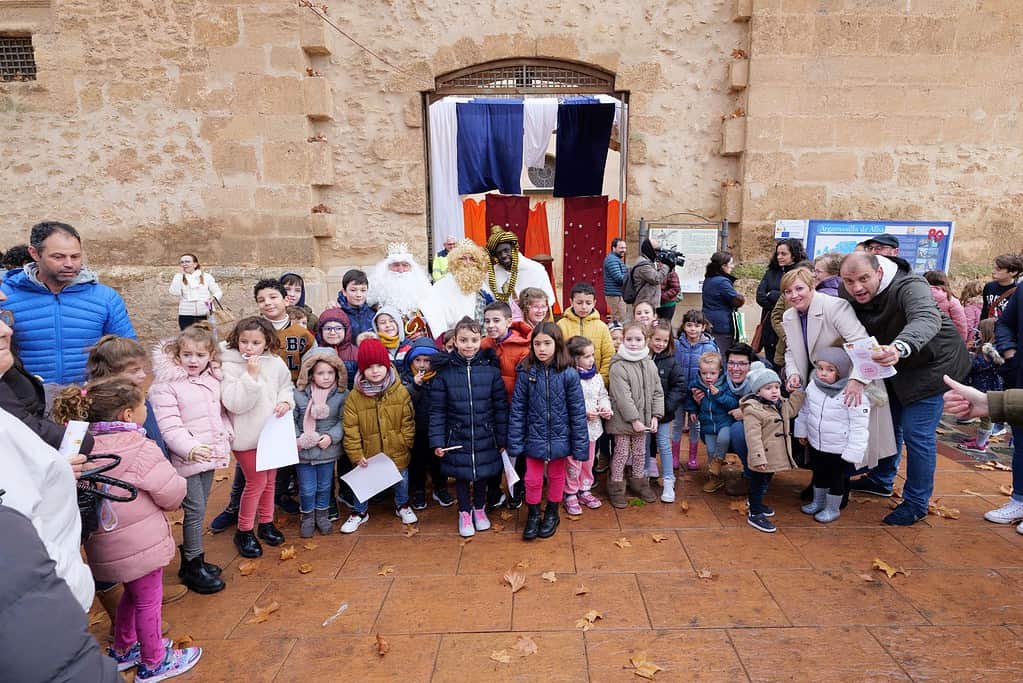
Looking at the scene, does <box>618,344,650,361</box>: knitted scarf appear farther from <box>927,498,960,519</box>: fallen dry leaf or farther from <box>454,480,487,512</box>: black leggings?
<box>927,498,960,519</box>: fallen dry leaf

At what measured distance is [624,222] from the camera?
8164 millimetres

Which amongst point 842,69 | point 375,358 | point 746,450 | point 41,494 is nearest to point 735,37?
point 842,69

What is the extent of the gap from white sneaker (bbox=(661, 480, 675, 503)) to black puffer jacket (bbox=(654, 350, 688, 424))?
468 millimetres

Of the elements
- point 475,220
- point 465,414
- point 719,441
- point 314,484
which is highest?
point 475,220

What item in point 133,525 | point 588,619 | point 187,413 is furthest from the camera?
point 187,413

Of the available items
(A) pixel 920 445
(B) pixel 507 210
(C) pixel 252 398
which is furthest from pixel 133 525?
(B) pixel 507 210

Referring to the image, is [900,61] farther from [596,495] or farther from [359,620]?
[359,620]

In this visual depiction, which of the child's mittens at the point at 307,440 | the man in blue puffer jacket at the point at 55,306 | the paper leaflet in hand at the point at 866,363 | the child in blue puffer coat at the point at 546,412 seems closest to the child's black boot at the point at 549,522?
the child in blue puffer coat at the point at 546,412

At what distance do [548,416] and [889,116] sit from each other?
6.82 meters

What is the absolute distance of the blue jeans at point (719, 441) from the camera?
4.26 metres

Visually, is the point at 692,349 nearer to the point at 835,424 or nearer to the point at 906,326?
the point at 835,424

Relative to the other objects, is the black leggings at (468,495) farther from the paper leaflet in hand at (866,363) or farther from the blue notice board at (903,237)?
the blue notice board at (903,237)

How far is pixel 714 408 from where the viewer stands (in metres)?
4.38

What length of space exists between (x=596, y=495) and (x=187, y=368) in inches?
116
